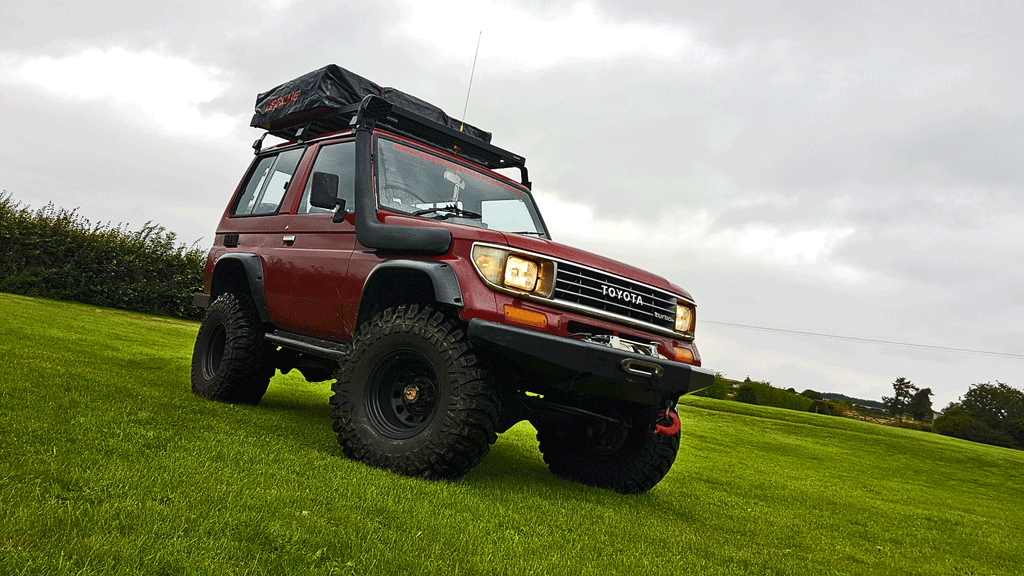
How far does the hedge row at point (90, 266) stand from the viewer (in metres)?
19.1

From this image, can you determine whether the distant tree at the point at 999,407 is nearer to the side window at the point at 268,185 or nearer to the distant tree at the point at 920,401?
the distant tree at the point at 920,401

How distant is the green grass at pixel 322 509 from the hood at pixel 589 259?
1.40 meters

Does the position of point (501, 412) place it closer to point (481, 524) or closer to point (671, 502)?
point (481, 524)

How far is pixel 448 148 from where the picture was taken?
5.87 metres

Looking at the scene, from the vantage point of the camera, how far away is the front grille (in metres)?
4.15

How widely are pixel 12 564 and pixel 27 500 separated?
0.66 metres

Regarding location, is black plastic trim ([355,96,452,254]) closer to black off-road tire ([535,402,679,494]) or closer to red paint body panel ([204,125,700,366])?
red paint body panel ([204,125,700,366])

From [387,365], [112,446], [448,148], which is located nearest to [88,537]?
[112,446]

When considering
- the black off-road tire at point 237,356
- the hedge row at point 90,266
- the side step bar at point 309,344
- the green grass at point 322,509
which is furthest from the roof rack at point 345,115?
the hedge row at point 90,266

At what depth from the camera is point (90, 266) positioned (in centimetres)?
1955

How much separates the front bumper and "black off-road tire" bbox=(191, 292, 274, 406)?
2740 mm

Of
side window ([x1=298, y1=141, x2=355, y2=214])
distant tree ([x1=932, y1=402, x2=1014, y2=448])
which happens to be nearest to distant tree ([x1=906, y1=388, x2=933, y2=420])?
distant tree ([x1=932, y1=402, x2=1014, y2=448])

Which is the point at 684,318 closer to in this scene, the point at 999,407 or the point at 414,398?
the point at 414,398

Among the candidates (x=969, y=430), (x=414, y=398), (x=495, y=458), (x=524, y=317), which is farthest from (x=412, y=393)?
(x=969, y=430)
